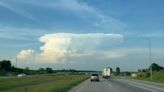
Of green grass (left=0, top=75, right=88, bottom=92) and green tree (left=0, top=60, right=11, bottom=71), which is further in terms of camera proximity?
green tree (left=0, top=60, right=11, bottom=71)

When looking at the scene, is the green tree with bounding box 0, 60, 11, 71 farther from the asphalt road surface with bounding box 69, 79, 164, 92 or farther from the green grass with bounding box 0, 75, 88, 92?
the asphalt road surface with bounding box 69, 79, 164, 92

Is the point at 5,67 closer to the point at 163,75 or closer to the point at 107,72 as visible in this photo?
the point at 107,72

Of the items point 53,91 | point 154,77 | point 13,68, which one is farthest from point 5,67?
point 53,91

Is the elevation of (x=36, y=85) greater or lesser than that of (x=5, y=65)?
lesser

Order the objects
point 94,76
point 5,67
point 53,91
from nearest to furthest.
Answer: point 53,91 < point 94,76 < point 5,67

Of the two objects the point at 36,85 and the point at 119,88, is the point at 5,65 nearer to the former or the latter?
the point at 36,85

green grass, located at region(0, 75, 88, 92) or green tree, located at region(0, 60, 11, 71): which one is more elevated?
green tree, located at region(0, 60, 11, 71)

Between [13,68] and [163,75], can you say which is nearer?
[163,75]

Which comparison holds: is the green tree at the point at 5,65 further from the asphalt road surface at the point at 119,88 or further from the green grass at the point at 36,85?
the asphalt road surface at the point at 119,88

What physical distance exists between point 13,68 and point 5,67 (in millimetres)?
7002

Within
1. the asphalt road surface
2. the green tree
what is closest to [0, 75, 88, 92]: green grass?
the asphalt road surface

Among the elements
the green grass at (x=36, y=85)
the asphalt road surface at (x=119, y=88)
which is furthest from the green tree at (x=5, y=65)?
the asphalt road surface at (x=119, y=88)

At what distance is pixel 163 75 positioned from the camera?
313 ft

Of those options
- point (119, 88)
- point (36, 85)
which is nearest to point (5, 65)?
point (36, 85)
